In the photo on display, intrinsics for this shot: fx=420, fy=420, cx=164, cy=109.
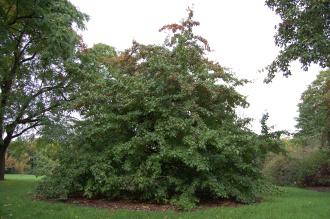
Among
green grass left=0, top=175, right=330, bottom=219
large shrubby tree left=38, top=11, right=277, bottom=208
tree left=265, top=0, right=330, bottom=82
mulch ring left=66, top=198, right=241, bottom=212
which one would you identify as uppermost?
tree left=265, top=0, right=330, bottom=82

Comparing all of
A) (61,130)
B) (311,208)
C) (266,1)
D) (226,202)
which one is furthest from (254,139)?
(61,130)

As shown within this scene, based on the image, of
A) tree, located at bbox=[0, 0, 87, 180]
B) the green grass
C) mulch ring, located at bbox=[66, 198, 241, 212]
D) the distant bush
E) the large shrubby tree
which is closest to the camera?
the green grass

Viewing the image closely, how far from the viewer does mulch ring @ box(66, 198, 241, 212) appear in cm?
1210

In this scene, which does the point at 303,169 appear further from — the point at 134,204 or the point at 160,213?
the point at 160,213

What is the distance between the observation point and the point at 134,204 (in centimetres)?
1291

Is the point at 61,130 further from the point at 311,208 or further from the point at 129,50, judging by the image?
the point at 311,208

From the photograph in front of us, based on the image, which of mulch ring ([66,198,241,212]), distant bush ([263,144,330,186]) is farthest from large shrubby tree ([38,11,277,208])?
distant bush ([263,144,330,186])

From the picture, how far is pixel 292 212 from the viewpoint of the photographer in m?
10.8

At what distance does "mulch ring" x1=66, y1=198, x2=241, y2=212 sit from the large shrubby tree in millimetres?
250

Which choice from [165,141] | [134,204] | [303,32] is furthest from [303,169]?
[134,204]

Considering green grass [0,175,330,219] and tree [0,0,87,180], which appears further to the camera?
tree [0,0,87,180]

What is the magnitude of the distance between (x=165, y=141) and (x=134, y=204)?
Answer: 217 cm

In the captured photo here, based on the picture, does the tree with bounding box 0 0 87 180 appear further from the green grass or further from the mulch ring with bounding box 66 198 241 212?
the green grass

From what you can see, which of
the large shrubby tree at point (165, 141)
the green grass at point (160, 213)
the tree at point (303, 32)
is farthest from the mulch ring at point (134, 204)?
the tree at point (303, 32)
